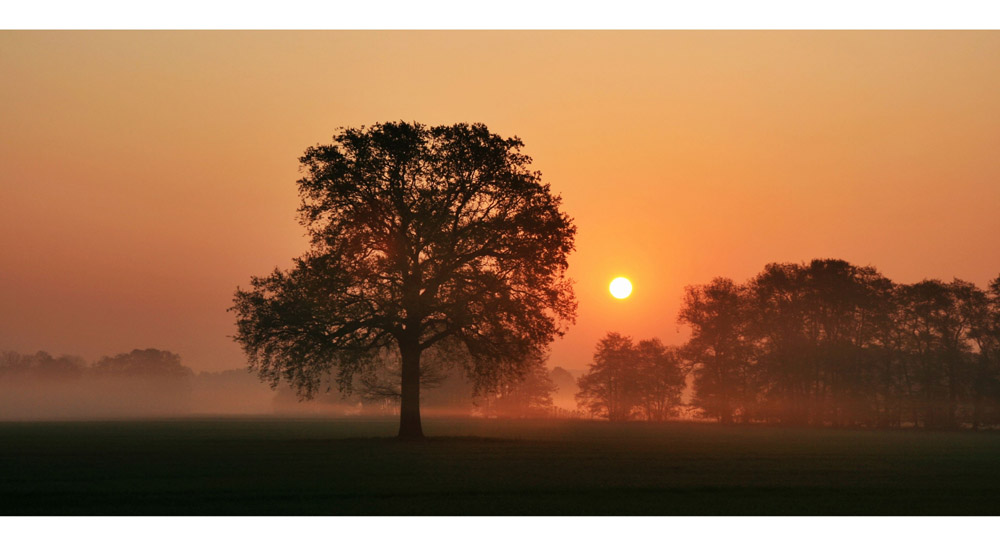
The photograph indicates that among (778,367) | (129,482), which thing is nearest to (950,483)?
(129,482)

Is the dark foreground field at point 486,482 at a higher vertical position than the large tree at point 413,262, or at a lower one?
lower

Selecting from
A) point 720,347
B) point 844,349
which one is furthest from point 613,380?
point 844,349

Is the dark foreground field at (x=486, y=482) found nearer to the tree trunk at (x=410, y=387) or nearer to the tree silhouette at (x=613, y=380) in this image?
the tree trunk at (x=410, y=387)

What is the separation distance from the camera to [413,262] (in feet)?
171

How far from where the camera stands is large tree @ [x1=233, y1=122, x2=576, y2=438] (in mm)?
51125

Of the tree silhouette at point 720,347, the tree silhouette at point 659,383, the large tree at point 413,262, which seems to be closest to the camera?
the large tree at point 413,262

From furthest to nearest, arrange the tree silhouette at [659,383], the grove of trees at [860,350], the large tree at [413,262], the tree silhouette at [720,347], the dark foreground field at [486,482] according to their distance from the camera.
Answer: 1. the tree silhouette at [659,383]
2. the tree silhouette at [720,347]
3. the grove of trees at [860,350]
4. the large tree at [413,262]
5. the dark foreground field at [486,482]

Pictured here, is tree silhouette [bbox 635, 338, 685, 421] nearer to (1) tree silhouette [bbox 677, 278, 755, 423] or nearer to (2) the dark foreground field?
(1) tree silhouette [bbox 677, 278, 755, 423]

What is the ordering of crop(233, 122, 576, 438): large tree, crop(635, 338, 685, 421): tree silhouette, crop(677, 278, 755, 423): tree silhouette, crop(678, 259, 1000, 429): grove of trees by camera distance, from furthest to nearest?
crop(635, 338, 685, 421): tree silhouette → crop(677, 278, 755, 423): tree silhouette → crop(678, 259, 1000, 429): grove of trees → crop(233, 122, 576, 438): large tree

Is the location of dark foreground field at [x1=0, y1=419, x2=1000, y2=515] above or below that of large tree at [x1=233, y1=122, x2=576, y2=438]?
below

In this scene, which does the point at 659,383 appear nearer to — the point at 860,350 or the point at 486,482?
the point at 860,350

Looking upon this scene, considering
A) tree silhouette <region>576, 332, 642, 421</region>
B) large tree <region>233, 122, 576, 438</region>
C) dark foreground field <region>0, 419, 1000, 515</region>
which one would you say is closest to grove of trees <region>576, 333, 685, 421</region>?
tree silhouette <region>576, 332, 642, 421</region>

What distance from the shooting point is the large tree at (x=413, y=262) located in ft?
168

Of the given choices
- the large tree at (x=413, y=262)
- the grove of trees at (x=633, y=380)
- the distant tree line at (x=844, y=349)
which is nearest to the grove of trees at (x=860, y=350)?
the distant tree line at (x=844, y=349)
